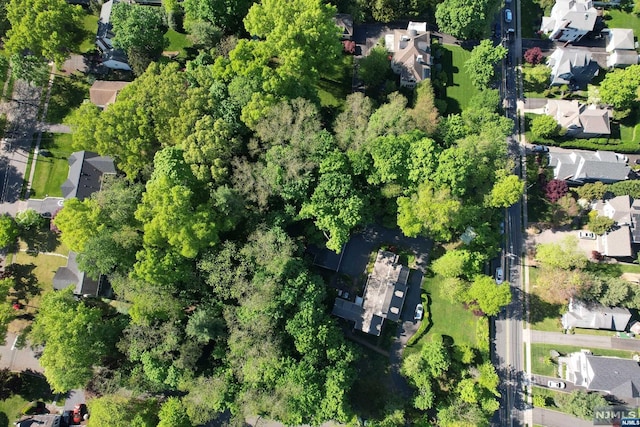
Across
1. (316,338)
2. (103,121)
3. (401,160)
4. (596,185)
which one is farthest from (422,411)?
(103,121)

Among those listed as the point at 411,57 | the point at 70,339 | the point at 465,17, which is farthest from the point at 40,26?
the point at 465,17

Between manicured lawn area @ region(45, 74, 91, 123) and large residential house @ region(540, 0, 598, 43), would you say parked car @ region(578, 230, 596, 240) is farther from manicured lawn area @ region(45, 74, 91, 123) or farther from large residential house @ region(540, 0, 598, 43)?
manicured lawn area @ region(45, 74, 91, 123)

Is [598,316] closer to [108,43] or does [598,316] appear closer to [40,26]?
[108,43]

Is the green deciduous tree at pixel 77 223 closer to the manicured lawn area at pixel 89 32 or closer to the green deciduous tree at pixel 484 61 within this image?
the manicured lawn area at pixel 89 32

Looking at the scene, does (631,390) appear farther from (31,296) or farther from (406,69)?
(31,296)

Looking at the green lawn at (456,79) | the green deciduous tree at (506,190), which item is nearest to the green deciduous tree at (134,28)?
the green lawn at (456,79)

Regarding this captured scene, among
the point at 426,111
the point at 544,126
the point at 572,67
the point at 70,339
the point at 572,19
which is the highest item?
the point at 572,19
